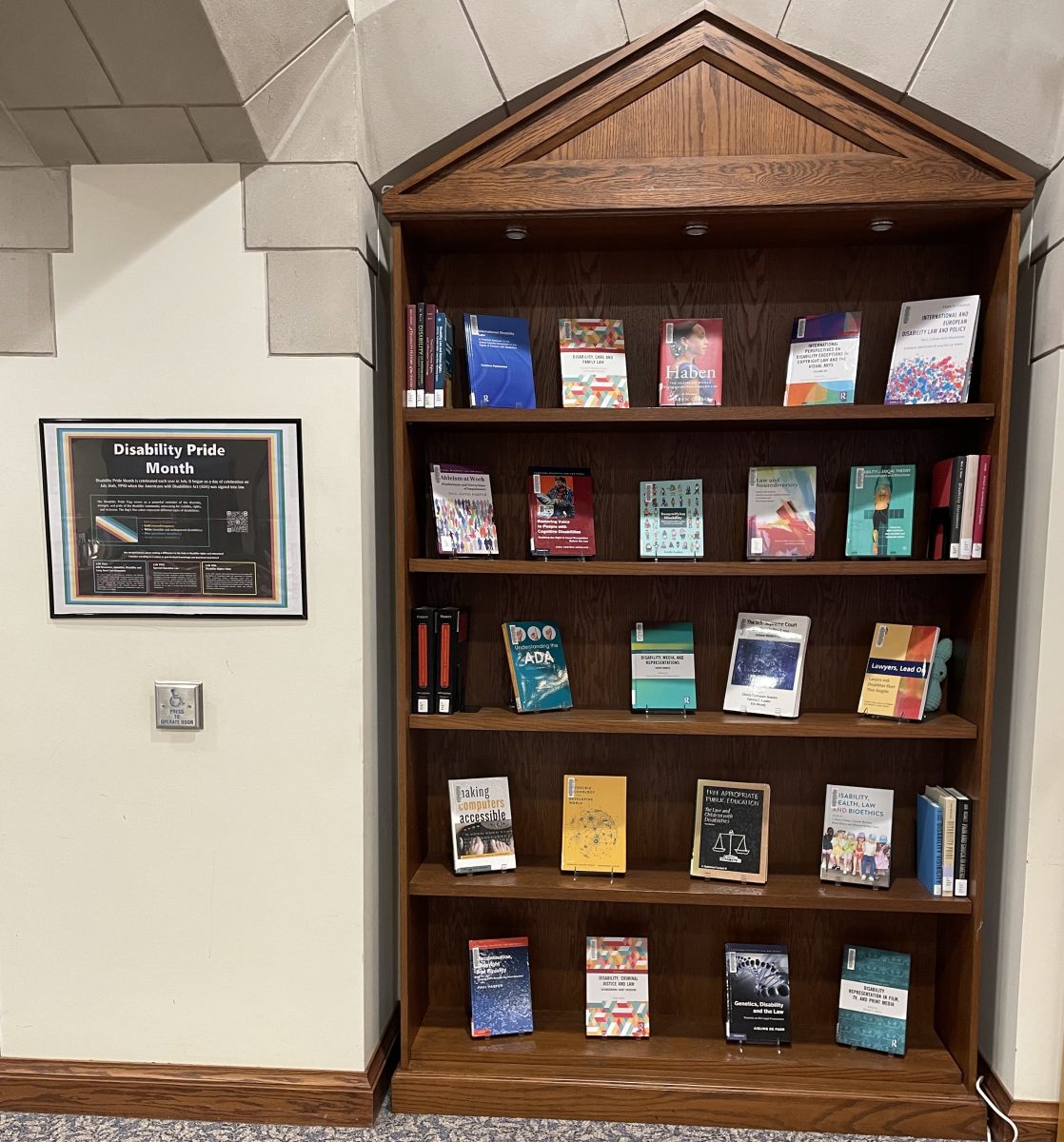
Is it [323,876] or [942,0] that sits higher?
[942,0]

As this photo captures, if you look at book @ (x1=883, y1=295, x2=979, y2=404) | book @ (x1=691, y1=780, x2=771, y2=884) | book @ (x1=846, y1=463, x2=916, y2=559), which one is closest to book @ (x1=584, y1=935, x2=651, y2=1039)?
book @ (x1=691, y1=780, x2=771, y2=884)

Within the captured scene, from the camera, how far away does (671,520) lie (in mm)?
2189

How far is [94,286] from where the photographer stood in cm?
202

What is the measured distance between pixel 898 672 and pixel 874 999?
0.83 meters

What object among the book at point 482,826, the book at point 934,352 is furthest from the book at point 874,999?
the book at point 934,352

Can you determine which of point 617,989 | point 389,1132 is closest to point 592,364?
point 617,989

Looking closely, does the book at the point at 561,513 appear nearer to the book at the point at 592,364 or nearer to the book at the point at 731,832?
the book at the point at 592,364

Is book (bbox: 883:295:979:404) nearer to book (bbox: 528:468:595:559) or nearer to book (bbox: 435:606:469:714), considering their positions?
book (bbox: 528:468:595:559)

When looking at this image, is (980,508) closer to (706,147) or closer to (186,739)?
(706,147)

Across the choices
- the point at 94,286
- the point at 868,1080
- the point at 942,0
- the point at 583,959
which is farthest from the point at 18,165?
the point at 868,1080

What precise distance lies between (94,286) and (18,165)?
32 centimetres

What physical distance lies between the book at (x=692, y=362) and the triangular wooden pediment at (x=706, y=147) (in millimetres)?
289

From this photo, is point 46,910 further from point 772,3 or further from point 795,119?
point 772,3

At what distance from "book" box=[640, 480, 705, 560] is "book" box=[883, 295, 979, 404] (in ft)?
1.70
